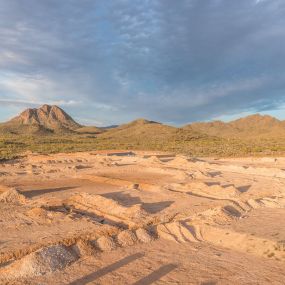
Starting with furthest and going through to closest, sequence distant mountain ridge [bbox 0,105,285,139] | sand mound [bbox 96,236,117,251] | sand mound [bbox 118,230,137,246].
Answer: distant mountain ridge [bbox 0,105,285,139] → sand mound [bbox 118,230,137,246] → sand mound [bbox 96,236,117,251]

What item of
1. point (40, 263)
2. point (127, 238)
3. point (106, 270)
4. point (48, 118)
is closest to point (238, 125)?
point (48, 118)

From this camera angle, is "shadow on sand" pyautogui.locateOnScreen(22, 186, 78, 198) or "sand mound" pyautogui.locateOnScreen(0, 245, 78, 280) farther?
"shadow on sand" pyautogui.locateOnScreen(22, 186, 78, 198)

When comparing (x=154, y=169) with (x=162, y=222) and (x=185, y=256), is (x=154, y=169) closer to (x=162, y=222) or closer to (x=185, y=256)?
(x=162, y=222)

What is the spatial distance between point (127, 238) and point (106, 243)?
51 centimetres

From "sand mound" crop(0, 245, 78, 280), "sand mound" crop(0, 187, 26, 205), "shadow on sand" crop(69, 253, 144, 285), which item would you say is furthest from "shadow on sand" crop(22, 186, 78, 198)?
"shadow on sand" crop(69, 253, 144, 285)

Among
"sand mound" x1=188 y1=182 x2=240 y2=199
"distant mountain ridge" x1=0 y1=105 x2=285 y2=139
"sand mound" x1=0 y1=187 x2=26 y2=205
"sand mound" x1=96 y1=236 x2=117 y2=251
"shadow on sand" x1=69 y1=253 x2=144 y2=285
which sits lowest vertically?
"shadow on sand" x1=69 y1=253 x2=144 y2=285

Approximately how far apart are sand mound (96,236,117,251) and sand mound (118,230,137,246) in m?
0.20

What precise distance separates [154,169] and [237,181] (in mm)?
5394

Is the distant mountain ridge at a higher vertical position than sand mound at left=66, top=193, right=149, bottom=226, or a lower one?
higher

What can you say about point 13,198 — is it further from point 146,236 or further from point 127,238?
point 146,236

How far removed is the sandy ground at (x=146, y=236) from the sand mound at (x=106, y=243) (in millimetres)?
18

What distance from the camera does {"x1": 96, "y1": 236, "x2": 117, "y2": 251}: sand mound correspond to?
7.69 meters

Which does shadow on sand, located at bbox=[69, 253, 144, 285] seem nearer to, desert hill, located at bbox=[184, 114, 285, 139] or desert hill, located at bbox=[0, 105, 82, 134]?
desert hill, located at bbox=[0, 105, 82, 134]

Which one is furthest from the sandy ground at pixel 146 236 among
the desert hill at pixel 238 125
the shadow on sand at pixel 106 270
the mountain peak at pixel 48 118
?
the desert hill at pixel 238 125
